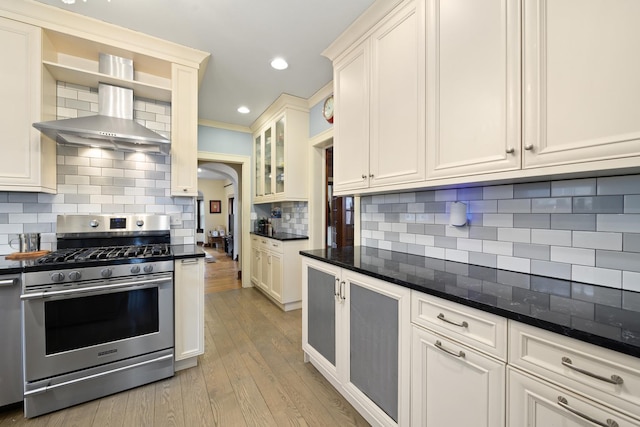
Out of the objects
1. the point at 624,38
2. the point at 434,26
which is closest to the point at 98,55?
the point at 434,26

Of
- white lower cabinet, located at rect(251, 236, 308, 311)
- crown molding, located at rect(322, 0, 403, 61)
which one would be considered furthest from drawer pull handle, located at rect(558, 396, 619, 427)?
white lower cabinet, located at rect(251, 236, 308, 311)

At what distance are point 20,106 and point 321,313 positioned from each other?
2.63m

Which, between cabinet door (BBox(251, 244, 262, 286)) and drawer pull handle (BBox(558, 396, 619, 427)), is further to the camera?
cabinet door (BBox(251, 244, 262, 286))

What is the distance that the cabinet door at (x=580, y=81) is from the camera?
83 cm

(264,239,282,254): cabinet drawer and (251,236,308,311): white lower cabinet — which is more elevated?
(264,239,282,254): cabinet drawer

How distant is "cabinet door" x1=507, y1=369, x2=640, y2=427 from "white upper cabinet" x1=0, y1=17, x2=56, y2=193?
301 cm

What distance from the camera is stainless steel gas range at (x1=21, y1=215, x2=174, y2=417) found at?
1.58 m

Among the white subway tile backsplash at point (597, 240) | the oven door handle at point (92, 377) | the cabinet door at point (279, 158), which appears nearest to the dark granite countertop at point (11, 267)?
the oven door handle at point (92, 377)

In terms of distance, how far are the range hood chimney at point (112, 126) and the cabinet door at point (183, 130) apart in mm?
139

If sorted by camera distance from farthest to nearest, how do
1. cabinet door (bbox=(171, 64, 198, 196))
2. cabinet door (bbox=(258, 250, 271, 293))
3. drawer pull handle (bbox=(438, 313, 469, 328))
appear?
cabinet door (bbox=(258, 250, 271, 293)), cabinet door (bbox=(171, 64, 198, 196)), drawer pull handle (bbox=(438, 313, 469, 328))

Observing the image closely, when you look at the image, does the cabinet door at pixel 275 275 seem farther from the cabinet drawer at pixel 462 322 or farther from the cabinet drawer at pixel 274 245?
the cabinet drawer at pixel 462 322

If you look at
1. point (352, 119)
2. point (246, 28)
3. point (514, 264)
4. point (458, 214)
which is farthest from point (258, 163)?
point (514, 264)

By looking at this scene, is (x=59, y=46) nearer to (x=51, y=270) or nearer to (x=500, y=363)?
(x=51, y=270)

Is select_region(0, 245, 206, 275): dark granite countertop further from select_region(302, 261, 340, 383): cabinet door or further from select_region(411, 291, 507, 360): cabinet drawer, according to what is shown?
select_region(411, 291, 507, 360): cabinet drawer
